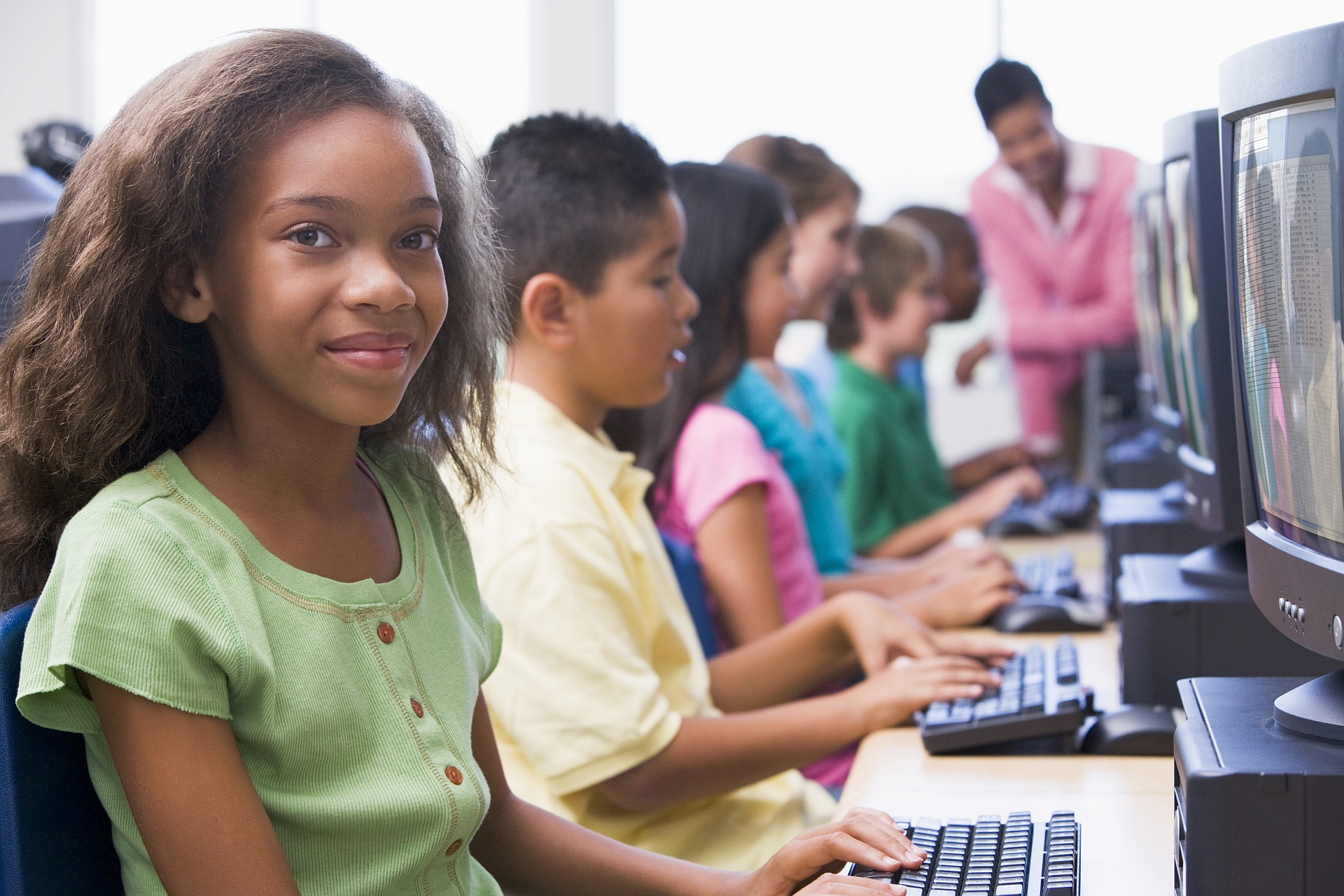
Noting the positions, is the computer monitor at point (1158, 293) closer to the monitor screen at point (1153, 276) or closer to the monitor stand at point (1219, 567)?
the monitor screen at point (1153, 276)

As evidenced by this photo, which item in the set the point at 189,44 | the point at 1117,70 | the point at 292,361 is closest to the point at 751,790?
the point at 292,361

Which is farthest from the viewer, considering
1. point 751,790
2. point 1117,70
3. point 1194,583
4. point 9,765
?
point 1117,70

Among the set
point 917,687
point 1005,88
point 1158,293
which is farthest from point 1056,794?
point 1005,88

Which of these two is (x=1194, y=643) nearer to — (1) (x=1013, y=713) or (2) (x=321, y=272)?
(1) (x=1013, y=713)

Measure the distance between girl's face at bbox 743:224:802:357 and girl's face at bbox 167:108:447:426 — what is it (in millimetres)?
1054

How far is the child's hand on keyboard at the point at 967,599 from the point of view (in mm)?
1712

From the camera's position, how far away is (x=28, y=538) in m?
0.75

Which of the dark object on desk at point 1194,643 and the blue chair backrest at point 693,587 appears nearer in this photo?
the dark object on desk at point 1194,643

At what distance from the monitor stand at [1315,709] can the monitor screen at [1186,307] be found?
48cm

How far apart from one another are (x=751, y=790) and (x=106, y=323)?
772 millimetres

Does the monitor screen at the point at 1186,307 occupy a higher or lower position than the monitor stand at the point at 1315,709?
higher

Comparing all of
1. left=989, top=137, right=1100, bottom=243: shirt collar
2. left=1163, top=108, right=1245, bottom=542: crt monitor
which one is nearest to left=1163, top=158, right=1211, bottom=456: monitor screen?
left=1163, top=108, right=1245, bottom=542: crt monitor

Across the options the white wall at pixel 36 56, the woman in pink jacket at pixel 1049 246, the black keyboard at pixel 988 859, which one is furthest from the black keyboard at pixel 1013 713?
the white wall at pixel 36 56

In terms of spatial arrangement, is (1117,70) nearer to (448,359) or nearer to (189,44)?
(189,44)
